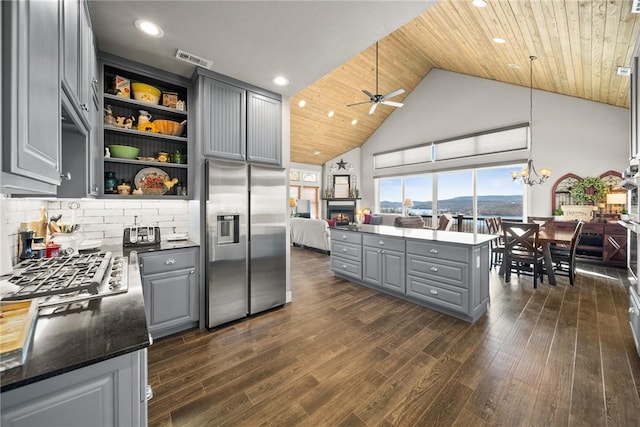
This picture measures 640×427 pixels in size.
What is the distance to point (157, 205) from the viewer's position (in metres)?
2.91

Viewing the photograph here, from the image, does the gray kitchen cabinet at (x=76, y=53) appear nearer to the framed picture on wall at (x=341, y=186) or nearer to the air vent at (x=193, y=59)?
the air vent at (x=193, y=59)

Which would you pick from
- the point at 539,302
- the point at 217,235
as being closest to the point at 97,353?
the point at 217,235

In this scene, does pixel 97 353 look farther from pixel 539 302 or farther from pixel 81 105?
pixel 539 302

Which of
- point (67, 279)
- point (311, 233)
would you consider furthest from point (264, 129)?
point (311, 233)

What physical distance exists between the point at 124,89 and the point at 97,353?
2696 mm

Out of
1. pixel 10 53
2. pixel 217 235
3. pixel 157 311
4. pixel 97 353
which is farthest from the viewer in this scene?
pixel 217 235

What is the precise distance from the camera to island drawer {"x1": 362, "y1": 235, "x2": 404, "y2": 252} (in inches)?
131

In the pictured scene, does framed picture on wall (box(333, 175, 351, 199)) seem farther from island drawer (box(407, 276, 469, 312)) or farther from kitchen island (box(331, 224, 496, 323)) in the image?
island drawer (box(407, 276, 469, 312))

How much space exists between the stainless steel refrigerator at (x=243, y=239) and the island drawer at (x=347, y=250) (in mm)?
1252

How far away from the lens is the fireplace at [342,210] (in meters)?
10.2

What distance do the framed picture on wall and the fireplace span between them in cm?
24

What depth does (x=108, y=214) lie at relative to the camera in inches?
104

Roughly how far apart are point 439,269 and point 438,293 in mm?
280

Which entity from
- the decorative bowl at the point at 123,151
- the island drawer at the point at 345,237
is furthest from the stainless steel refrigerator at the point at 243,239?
the island drawer at the point at 345,237
